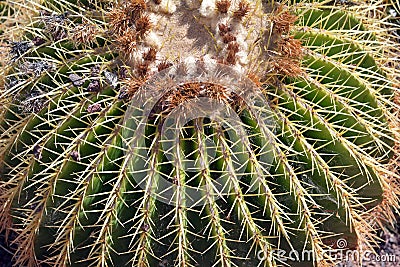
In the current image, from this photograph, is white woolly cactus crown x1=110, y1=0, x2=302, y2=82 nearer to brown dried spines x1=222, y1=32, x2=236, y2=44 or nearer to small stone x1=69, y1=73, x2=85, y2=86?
brown dried spines x1=222, y1=32, x2=236, y2=44

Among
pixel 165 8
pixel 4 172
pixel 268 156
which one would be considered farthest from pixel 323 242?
pixel 4 172

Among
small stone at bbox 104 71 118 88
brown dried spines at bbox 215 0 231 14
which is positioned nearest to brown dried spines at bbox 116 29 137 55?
small stone at bbox 104 71 118 88

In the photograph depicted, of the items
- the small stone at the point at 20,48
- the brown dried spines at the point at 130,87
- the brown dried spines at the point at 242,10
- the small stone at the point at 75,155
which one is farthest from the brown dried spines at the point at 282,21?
the small stone at the point at 20,48

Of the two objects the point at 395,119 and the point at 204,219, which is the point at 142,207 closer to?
the point at 204,219

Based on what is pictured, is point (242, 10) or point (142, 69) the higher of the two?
point (242, 10)

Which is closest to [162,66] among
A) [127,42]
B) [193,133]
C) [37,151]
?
[127,42]

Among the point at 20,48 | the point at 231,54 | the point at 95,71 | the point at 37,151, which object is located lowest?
the point at 37,151

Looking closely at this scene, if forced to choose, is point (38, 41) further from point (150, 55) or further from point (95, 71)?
point (150, 55)
